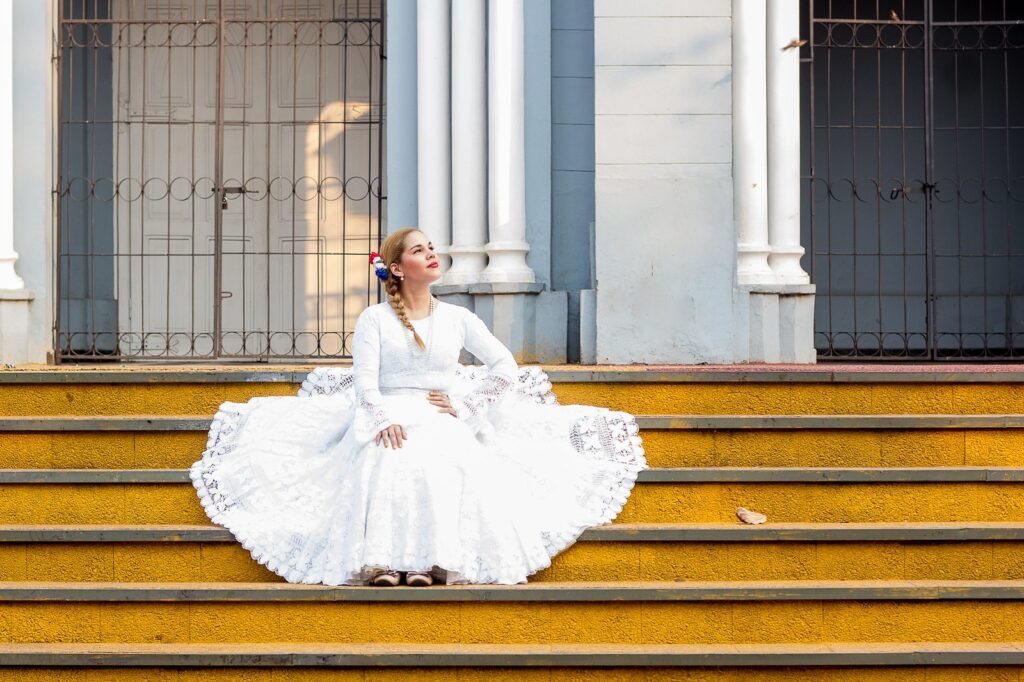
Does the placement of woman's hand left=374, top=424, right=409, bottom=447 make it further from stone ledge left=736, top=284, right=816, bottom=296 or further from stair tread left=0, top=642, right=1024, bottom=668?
stone ledge left=736, top=284, right=816, bottom=296

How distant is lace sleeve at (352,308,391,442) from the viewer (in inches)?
188

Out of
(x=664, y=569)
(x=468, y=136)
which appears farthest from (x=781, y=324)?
(x=664, y=569)

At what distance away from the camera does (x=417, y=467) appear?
464 centimetres

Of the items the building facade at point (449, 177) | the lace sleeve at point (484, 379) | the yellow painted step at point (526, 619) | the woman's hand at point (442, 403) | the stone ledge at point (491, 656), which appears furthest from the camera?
the building facade at point (449, 177)

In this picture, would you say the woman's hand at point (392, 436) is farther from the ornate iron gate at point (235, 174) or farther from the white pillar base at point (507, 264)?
the ornate iron gate at point (235, 174)

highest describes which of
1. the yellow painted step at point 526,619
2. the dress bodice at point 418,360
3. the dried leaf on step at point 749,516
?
the dress bodice at point 418,360

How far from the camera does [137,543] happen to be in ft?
16.0

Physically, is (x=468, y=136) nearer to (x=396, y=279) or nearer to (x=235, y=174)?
(x=235, y=174)

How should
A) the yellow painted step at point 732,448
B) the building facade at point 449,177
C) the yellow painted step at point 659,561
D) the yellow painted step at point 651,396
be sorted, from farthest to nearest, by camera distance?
the building facade at point 449,177, the yellow painted step at point 651,396, the yellow painted step at point 732,448, the yellow painted step at point 659,561

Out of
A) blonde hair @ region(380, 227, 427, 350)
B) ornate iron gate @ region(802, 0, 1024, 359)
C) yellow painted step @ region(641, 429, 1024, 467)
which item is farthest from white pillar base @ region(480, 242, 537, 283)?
ornate iron gate @ region(802, 0, 1024, 359)

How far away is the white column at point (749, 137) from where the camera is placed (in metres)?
7.66

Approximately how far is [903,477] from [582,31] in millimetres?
3626

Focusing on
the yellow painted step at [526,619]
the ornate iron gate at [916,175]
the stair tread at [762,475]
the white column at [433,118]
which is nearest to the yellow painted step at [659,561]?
the yellow painted step at [526,619]

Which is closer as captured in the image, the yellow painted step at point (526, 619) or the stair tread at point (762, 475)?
the yellow painted step at point (526, 619)
